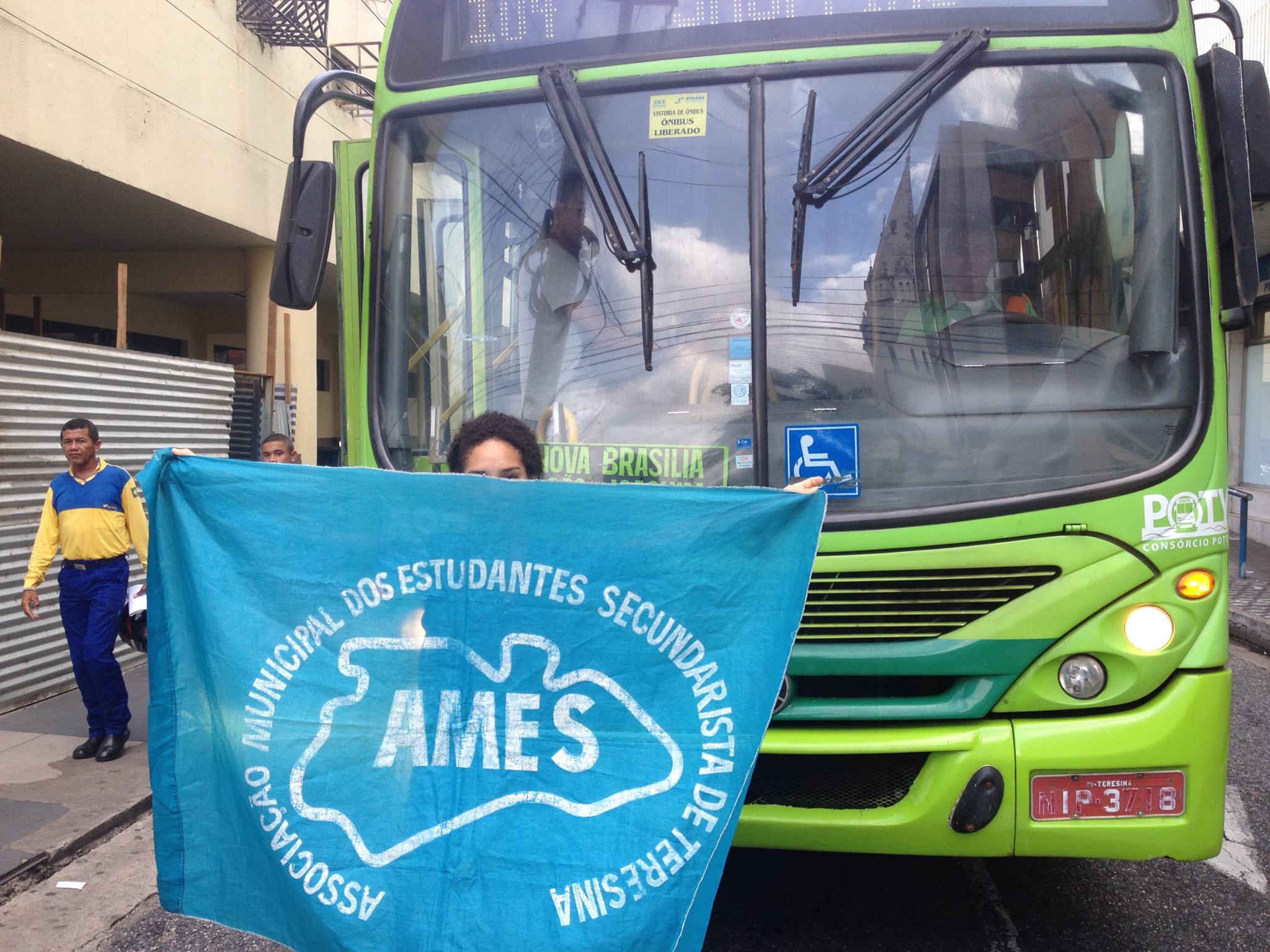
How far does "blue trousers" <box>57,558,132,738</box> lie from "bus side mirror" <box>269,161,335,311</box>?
9.19 feet

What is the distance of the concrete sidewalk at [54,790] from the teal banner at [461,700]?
187 cm

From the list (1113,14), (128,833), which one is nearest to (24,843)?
(128,833)

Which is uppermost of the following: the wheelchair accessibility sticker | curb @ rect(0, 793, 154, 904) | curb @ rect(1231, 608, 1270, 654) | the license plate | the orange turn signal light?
the wheelchair accessibility sticker

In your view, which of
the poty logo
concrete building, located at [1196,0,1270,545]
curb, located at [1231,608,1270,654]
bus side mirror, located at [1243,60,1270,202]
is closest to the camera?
the poty logo

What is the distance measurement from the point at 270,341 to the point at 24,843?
266 inches

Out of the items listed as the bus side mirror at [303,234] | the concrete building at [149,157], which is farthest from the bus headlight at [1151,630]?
the concrete building at [149,157]

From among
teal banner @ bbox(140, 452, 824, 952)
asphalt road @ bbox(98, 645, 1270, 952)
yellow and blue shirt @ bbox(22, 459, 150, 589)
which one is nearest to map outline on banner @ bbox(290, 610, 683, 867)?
teal banner @ bbox(140, 452, 824, 952)

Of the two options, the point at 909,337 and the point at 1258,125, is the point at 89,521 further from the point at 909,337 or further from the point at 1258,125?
the point at 1258,125

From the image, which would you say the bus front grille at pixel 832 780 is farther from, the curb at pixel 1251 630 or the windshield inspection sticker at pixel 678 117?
the curb at pixel 1251 630

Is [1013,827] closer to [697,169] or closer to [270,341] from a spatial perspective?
[697,169]

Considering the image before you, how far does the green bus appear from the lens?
120 inches

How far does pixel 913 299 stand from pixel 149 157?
385 inches

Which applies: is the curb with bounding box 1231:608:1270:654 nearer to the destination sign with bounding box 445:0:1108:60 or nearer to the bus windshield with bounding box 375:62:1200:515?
the bus windshield with bounding box 375:62:1200:515

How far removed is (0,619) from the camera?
22.1ft
